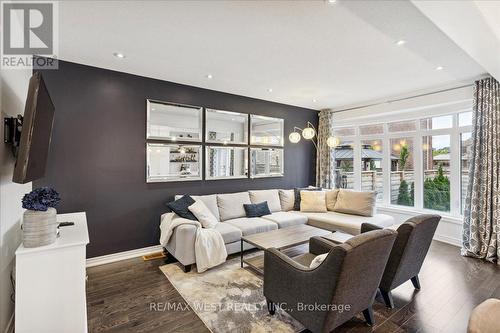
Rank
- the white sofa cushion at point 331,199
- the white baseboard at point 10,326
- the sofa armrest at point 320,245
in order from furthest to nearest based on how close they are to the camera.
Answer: the white sofa cushion at point 331,199
the sofa armrest at point 320,245
the white baseboard at point 10,326

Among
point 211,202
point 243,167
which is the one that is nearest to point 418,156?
point 243,167

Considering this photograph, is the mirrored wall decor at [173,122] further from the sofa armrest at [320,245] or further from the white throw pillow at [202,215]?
the sofa armrest at [320,245]

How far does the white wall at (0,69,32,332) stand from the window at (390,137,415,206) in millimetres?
6039

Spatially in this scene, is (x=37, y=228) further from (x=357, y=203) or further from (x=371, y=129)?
(x=371, y=129)

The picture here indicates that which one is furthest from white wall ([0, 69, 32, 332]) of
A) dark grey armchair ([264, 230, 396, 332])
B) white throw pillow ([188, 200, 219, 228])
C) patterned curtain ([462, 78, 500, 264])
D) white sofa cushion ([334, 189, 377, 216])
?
patterned curtain ([462, 78, 500, 264])

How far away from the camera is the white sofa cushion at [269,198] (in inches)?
184

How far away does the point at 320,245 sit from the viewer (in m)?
2.63

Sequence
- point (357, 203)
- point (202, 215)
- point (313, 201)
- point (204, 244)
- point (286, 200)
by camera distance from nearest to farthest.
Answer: point (204, 244) → point (202, 215) → point (357, 203) → point (313, 201) → point (286, 200)

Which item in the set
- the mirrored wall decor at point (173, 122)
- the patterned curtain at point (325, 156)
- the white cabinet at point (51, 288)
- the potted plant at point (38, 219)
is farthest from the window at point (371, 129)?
the potted plant at point (38, 219)

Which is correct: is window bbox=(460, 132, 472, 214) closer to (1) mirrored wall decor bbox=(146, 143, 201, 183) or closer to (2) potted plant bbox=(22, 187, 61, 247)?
(1) mirrored wall decor bbox=(146, 143, 201, 183)

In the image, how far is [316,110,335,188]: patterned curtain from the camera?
5887 millimetres

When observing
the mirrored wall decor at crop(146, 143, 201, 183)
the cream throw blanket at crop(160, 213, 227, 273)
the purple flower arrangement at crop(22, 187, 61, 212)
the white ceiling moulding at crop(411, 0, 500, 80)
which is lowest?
the cream throw blanket at crop(160, 213, 227, 273)

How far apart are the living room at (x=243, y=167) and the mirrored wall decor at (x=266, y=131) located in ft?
0.10

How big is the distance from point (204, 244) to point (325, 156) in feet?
13.0
